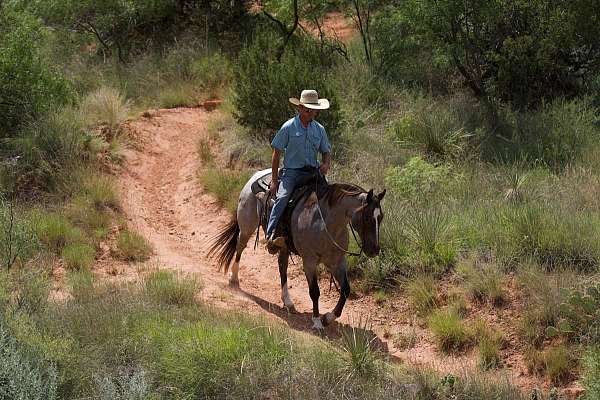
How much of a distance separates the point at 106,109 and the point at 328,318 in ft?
27.6

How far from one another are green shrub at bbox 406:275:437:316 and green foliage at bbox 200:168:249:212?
13.8ft

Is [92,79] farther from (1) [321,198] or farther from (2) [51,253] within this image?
(1) [321,198]

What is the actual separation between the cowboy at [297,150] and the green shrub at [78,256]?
301 cm

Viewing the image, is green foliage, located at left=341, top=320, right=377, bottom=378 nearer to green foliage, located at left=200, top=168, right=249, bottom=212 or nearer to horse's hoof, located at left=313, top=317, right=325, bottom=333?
horse's hoof, located at left=313, top=317, right=325, bottom=333

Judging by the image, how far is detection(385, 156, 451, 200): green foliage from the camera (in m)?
13.6

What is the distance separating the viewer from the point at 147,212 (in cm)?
1523

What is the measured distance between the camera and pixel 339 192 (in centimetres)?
1050

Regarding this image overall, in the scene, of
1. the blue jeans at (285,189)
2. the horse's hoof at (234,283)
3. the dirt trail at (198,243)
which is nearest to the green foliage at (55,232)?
the dirt trail at (198,243)

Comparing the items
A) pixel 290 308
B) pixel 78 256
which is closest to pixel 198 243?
pixel 78 256

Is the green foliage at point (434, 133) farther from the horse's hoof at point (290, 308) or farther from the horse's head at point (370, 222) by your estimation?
the horse's head at point (370, 222)

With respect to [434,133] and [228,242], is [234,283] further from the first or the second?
[434,133]

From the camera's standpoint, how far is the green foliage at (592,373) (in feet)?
27.9

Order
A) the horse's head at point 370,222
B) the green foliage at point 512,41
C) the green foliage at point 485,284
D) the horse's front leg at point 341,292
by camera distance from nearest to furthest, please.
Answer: the horse's head at point 370,222 < the horse's front leg at point 341,292 < the green foliage at point 485,284 < the green foliage at point 512,41

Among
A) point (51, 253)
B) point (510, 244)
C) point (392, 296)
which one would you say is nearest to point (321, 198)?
point (392, 296)
